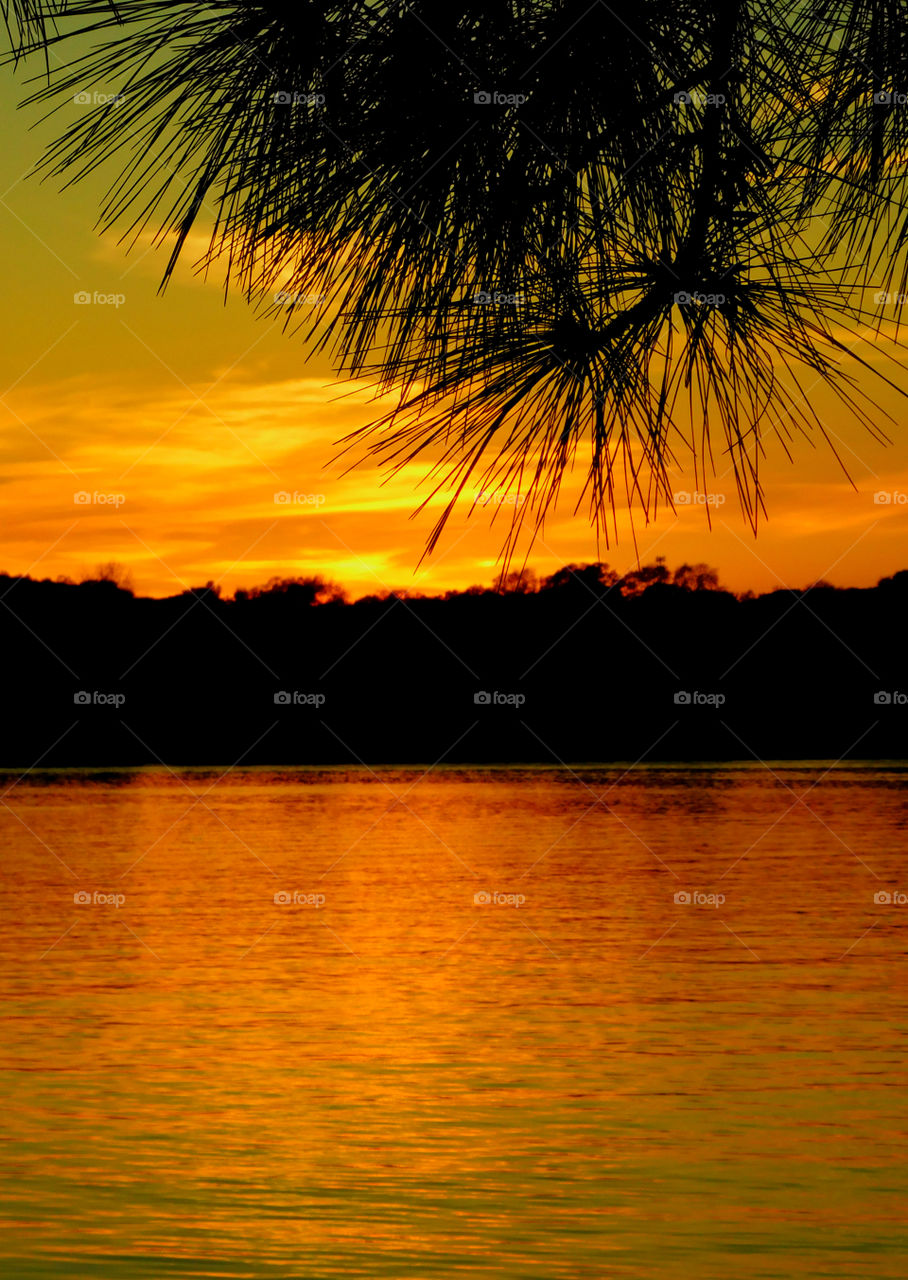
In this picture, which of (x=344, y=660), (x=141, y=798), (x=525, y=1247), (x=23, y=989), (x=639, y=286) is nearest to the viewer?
(x=639, y=286)

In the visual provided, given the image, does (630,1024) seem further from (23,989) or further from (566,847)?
(566,847)

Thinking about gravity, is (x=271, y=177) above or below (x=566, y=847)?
above

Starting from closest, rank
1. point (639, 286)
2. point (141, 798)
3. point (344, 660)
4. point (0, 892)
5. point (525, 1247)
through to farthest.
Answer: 1. point (639, 286)
2. point (525, 1247)
3. point (0, 892)
4. point (141, 798)
5. point (344, 660)

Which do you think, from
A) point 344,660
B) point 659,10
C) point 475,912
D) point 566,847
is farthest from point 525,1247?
point 344,660

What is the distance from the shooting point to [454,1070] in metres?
11.6

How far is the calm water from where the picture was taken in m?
8.28

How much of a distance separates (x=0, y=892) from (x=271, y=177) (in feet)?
60.5

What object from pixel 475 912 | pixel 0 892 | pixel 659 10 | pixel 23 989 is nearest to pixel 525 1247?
pixel 659 10

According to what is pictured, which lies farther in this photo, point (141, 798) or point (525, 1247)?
point (141, 798)

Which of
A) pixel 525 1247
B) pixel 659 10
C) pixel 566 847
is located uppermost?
pixel 659 10

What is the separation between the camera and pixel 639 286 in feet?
15.5

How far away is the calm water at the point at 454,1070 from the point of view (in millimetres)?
8281

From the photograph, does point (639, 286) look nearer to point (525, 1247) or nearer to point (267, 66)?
point (267, 66)

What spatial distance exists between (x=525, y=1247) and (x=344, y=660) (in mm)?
56551
